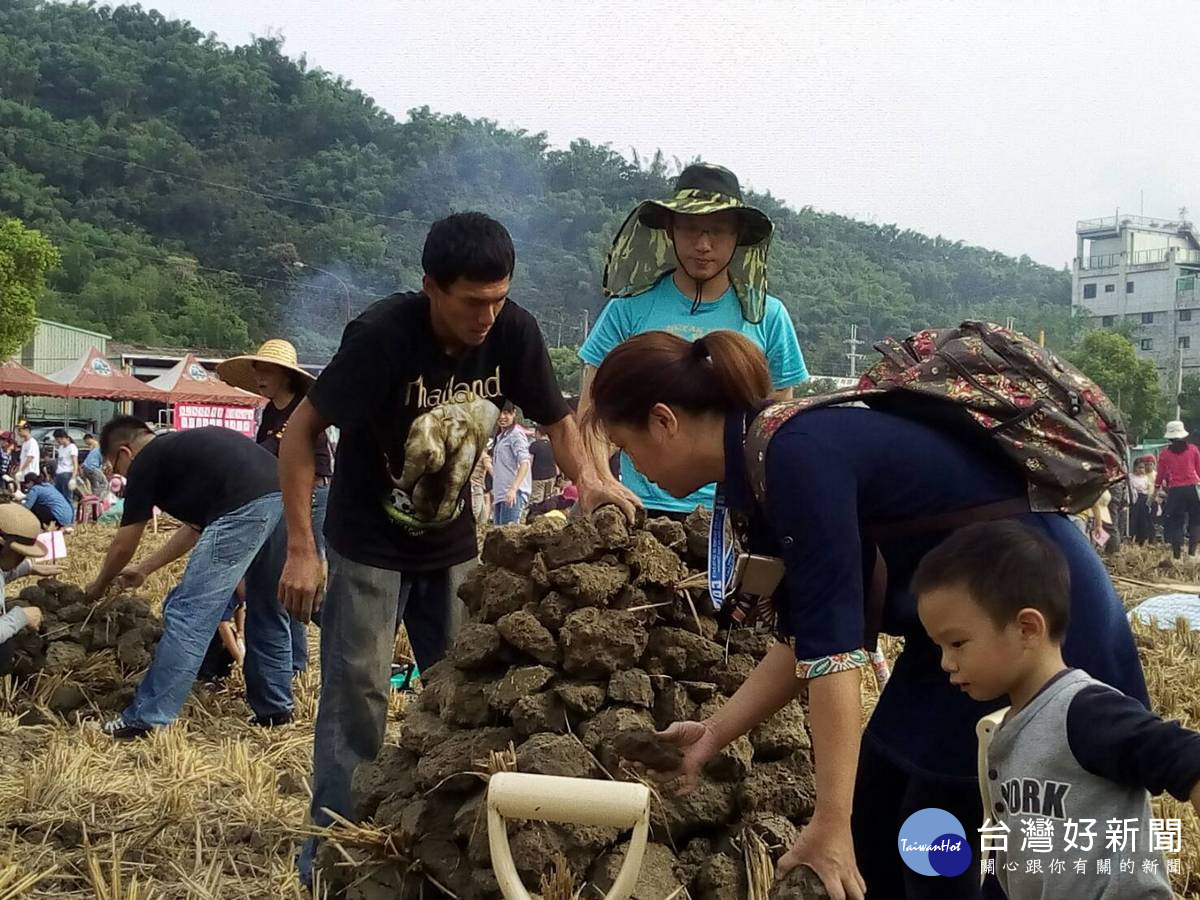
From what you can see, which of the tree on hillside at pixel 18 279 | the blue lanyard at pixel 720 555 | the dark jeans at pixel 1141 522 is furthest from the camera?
the tree on hillside at pixel 18 279

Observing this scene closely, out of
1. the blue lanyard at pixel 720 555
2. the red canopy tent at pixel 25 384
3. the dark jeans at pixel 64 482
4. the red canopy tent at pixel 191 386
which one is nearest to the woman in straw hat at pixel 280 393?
the blue lanyard at pixel 720 555

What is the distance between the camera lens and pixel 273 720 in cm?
616

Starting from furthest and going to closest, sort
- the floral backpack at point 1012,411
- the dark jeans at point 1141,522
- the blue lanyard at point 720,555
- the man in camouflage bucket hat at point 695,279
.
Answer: the dark jeans at point 1141,522 < the man in camouflage bucket hat at point 695,279 < the blue lanyard at point 720,555 < the floral backpack at point 1012,411

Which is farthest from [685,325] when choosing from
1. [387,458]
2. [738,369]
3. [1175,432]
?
[1175,432]

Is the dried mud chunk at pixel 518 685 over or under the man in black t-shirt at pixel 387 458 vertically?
under

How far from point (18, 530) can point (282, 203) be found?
7796 cm

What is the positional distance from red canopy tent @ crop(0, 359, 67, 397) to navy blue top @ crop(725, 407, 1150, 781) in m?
32.9

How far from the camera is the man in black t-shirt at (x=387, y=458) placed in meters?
3.60

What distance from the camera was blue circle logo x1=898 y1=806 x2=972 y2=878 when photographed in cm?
229

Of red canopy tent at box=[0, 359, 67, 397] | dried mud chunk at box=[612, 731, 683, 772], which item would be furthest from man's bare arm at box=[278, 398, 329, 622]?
red canopy tent at box=[0, 359, 67, 397]

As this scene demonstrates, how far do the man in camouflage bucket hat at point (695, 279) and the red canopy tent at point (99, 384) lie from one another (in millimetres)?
29844

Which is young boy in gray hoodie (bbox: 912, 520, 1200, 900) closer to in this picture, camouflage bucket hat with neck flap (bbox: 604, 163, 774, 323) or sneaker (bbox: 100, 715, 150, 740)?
camouflage bucket hat with neck flap (bbox: 604, 163, 774, 323)

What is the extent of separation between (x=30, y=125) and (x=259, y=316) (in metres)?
26.6

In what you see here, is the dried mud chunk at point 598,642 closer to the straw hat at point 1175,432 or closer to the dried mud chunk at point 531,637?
the dried mud chunk at point 531,637
